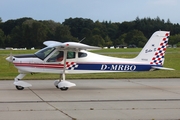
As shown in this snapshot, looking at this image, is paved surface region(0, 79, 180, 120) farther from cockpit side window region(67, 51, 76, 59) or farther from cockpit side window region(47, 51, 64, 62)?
cockpit side window region(67, 51, 76, 59)

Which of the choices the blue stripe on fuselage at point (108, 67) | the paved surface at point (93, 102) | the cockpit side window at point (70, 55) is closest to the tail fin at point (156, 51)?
the blue stripe on fuselage at point (108, 67)

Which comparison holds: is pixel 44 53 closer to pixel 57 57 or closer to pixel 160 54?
pixel 57 57

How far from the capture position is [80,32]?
4843 inches

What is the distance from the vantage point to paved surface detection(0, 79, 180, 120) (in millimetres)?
9664

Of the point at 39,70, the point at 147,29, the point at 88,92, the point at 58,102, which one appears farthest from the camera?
the point at 147,29

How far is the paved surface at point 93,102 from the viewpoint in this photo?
9664 mm

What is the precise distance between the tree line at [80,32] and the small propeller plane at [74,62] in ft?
236

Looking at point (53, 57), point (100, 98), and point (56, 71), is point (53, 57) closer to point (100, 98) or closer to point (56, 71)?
point (56, 71)

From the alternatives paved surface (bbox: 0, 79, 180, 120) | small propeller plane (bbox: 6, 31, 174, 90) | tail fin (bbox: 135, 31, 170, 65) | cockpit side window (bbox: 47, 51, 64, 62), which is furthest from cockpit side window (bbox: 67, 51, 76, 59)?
tail fin (bbox: 135, 31, 170, 65)

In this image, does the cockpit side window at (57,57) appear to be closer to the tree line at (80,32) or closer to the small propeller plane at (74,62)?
the small propeller plane at (74,62)

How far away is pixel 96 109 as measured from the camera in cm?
1059

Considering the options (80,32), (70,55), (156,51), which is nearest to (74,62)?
(70,55)

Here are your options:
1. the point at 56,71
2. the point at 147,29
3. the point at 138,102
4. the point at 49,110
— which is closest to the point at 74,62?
the point at 56,71

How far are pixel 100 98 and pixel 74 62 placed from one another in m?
3.21
